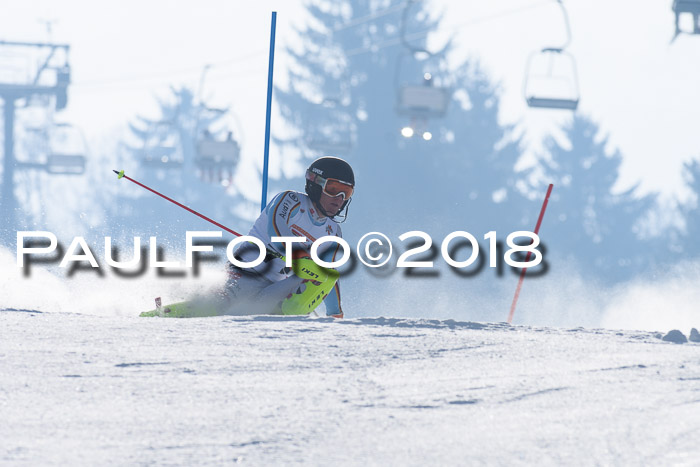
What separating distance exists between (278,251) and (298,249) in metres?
0.17

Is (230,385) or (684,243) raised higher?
(230,385)

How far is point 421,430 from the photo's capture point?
4527mm

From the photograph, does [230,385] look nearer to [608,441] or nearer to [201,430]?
[201,430]

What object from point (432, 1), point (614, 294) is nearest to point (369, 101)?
point (432, 1)

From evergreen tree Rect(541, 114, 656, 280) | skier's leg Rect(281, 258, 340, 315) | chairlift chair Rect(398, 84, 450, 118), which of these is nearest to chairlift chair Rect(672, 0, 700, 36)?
chairlift chair Rect(398, 84, 450, 118)

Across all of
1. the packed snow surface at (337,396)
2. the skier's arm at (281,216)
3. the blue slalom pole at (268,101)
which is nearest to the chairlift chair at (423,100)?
the blue slalom pole at (268,101)

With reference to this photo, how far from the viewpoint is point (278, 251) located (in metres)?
9.32

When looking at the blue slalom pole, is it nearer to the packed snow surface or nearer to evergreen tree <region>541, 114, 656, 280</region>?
the packed snow surface

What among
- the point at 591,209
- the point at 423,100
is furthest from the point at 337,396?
the point at 591,209

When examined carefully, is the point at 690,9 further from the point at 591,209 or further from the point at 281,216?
the point at 591,209

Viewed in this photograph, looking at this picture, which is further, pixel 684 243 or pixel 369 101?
pixel 684 243

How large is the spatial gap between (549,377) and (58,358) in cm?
236

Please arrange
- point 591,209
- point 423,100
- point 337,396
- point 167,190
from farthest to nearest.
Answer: point 167,190, point 591,209, point 423,100, point 337,396

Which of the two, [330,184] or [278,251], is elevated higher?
[330,184]
